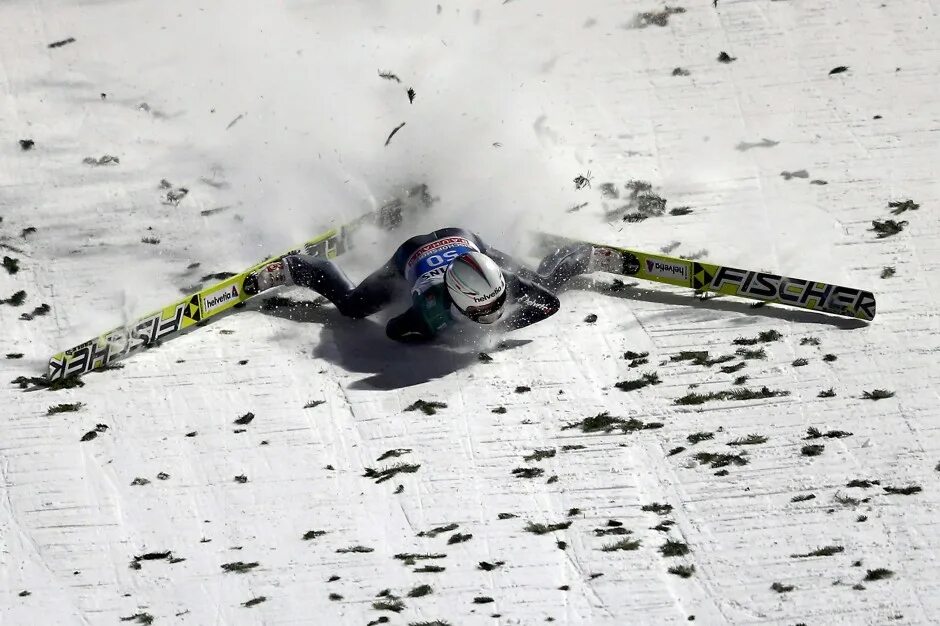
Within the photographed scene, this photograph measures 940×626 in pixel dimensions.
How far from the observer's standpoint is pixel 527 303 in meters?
17.9

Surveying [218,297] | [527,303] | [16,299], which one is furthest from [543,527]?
[16,299]

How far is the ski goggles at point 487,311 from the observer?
56.0 feet

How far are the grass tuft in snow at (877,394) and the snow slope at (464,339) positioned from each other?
7.5 inches

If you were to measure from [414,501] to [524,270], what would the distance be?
445cm

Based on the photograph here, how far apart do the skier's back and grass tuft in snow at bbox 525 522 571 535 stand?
3197 millimetres

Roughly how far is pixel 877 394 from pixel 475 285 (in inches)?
208

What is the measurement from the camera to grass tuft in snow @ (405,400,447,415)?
1670cm

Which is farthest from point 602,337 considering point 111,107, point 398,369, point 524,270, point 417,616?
point 111,107

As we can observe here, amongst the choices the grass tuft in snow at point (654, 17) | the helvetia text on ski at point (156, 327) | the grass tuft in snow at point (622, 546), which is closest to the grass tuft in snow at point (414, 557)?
the grass tuft in snow at point (622, 546)

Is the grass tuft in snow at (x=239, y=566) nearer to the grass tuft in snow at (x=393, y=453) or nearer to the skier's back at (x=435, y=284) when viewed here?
the grass tuft in snow at (x=393, y=453)

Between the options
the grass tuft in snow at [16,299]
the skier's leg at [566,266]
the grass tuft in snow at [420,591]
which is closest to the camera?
the grass tuft in snow at [420,591]

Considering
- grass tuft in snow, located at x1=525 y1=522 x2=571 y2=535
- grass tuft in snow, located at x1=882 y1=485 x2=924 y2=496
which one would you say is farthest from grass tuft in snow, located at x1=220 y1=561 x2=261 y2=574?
grass tuft in snow, located at x1=882 y1=485 x2=924 y2=496

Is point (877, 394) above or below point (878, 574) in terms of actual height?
above

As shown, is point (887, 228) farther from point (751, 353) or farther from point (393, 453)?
point (393, 453)
